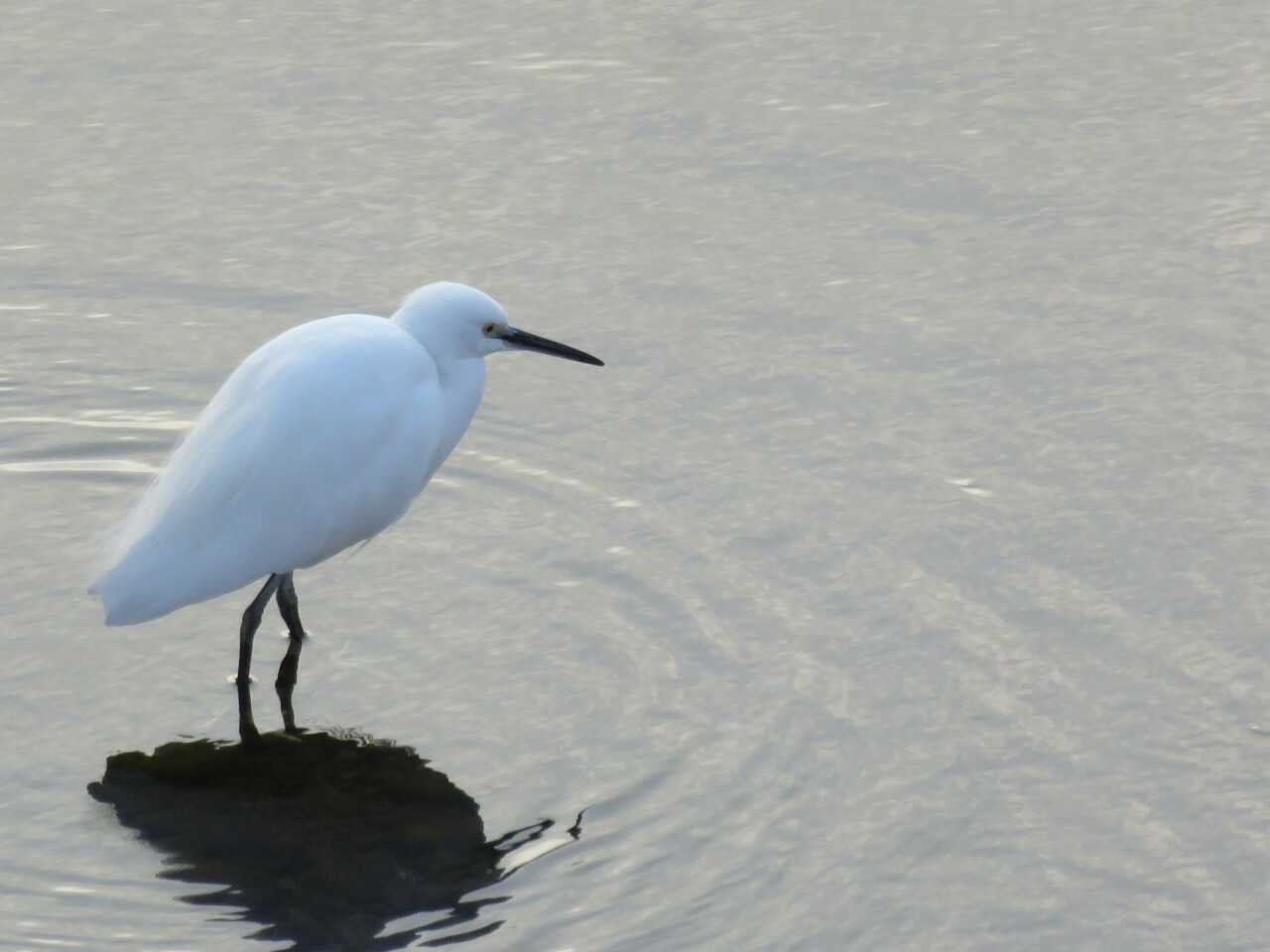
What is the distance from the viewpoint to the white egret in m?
5.64

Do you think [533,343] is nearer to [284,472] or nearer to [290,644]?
[284,472]

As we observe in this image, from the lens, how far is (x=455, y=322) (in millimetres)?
6031

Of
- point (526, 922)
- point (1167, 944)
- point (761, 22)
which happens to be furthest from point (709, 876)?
point (761, 22)

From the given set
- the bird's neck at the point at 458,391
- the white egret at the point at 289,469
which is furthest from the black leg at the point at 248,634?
the bird's neck at the point at 458,391

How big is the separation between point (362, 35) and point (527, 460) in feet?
12.2

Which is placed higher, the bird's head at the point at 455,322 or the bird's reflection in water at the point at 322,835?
the bird's head at the point at 455,322

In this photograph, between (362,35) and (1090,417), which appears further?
(362,35)

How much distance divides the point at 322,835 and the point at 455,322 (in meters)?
1.51

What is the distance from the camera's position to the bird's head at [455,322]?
19.7ft

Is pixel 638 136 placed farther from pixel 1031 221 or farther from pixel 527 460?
pixel 527 460

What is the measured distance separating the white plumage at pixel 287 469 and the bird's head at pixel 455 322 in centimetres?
2

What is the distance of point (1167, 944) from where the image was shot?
15.7 feet

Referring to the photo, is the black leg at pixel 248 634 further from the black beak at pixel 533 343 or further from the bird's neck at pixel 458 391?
the black beak at pixel 533 343

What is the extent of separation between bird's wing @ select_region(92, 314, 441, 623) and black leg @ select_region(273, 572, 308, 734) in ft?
0.60
